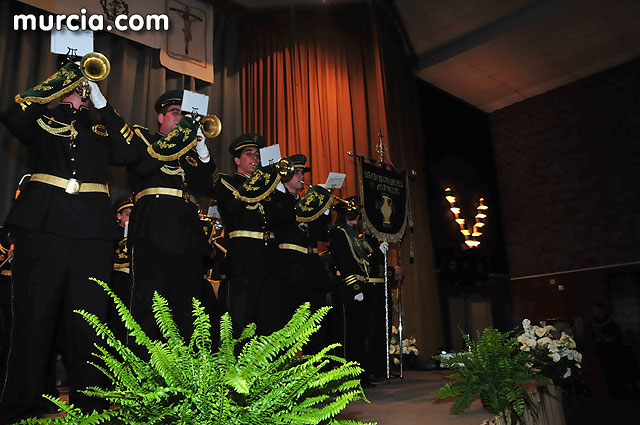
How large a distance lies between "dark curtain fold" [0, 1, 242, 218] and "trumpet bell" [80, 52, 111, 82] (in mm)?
2494

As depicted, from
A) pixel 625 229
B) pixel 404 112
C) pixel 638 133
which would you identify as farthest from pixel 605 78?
pixel 404 112

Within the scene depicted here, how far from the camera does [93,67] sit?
85.1 inches

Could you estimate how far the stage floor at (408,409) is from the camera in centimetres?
220

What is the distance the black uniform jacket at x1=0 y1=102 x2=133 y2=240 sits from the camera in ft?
6.66

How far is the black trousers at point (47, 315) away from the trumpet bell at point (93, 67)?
2.23 feet

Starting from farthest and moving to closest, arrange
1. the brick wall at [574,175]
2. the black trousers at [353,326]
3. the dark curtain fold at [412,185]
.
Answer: the brick wall at [574,175] → the dark curtain fold at [412,185] → the black trousers at [353,326]

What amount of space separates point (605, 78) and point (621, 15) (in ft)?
4.51

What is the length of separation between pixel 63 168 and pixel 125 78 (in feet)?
10.5

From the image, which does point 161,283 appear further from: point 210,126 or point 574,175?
point 574,175

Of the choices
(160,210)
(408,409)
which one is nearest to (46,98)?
(160,210)

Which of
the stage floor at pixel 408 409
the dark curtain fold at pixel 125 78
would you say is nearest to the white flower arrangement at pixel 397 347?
the stage floor at pixel 408 409

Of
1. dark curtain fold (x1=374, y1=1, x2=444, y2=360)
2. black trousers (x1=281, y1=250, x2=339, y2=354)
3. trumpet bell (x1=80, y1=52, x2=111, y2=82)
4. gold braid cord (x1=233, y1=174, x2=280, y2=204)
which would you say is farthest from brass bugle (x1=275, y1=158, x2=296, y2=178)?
dark curtain fold (x1=374, y1=1, x2=444, y2=360)

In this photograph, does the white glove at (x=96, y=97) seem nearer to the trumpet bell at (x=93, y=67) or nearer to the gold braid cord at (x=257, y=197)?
the trumpet bell at (x=93, y=67)

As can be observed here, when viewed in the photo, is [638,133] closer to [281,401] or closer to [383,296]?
[383,296]
